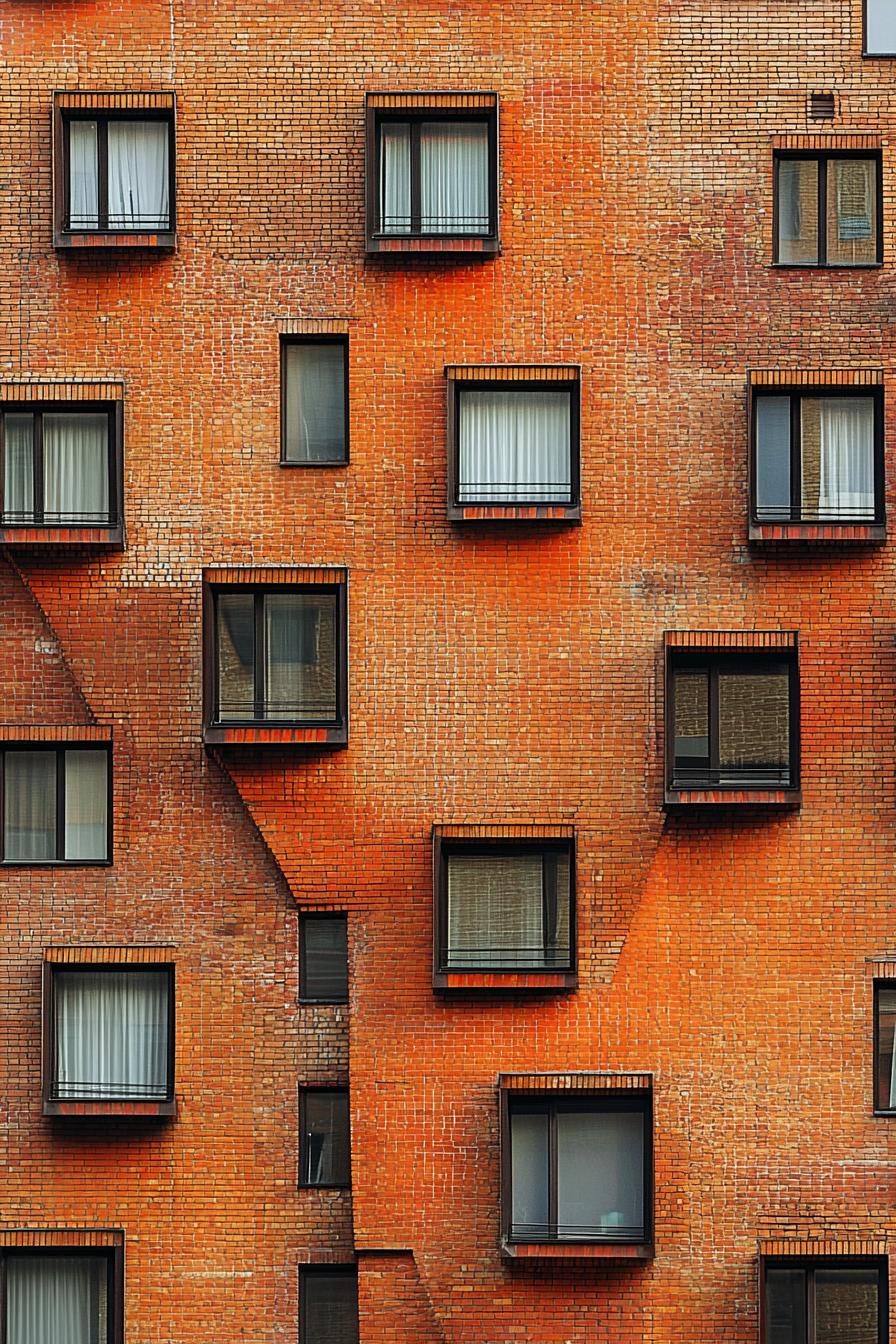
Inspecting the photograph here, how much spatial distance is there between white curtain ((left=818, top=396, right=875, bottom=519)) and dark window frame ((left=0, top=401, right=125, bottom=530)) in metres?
10.4

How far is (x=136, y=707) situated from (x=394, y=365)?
6.34 m

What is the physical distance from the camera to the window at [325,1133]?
2628cm

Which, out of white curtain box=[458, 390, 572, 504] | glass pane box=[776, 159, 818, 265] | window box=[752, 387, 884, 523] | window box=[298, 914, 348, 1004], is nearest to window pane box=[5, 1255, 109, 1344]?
window box=[298, 914, 348, 1004]

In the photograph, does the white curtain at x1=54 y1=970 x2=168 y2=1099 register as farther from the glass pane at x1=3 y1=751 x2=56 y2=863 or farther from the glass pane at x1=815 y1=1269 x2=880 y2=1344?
the glass pane at x1=815 y1=1269 x2=880 y2=1344

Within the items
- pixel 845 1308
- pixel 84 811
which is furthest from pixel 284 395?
pixel 845 1308

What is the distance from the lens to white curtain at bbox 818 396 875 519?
26.8m

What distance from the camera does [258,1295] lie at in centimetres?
2602

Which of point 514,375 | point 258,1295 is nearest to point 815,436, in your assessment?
point 514,375

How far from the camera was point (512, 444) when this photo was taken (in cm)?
2695

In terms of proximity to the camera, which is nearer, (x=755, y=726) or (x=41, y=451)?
(x=755, y=726)

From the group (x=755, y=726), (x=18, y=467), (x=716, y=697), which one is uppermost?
(x=18, y=467)

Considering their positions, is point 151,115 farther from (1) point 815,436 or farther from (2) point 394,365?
(1) point 815,436

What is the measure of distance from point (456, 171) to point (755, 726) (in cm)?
941

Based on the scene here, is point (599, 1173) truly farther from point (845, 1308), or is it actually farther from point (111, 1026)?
point (111, 1026)
